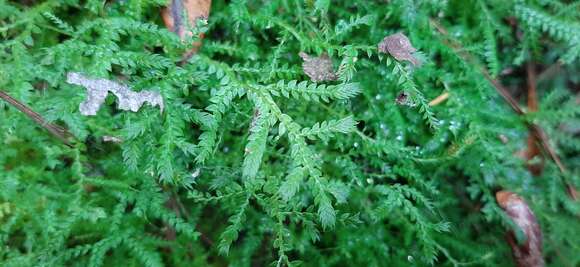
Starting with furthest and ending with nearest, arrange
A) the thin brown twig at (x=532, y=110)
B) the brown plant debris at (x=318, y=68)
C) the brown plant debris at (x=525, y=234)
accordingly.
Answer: the thin brown twig at (x=532, y=110), the brown plant debris at (x=525, y=234), the brown plant debris at (x=318, y=68)

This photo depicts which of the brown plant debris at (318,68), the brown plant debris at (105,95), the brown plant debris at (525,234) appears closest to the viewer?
the brown plant debris at (105,95)

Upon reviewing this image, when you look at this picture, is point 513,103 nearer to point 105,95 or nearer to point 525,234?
point 525,234

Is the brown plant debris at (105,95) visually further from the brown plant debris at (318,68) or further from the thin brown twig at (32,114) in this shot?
the brown plant debris at (318,68)

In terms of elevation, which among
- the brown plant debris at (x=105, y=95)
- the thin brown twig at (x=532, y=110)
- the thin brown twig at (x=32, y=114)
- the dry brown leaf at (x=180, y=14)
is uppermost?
the dry brown leaf at (x=180, y=14)

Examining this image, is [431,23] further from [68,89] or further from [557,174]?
[68,89]

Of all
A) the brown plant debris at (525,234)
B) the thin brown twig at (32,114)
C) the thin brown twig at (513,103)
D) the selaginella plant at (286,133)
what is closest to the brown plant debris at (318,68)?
the selaginella plant at (286,133)

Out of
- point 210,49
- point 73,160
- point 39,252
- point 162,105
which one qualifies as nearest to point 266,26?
point 210,49

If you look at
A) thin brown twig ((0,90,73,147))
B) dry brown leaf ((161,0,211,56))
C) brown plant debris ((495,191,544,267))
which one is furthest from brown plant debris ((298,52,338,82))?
brown plant debris ((495,191,544,267))

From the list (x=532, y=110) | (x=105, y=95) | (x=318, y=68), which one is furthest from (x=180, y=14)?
(x=532, y=110)

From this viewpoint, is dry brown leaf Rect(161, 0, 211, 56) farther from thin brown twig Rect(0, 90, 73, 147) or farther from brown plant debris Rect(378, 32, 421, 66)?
brown plant debris Rect(378, 32, 421, 66)
